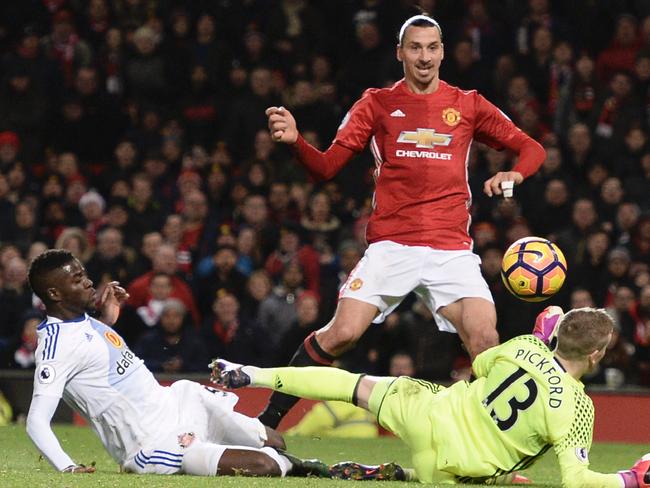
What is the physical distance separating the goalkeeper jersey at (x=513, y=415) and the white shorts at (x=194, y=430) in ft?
3.31

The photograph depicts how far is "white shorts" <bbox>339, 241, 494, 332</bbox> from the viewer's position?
24.8ft

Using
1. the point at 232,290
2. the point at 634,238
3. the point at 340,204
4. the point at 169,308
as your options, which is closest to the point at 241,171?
the point at 340,204

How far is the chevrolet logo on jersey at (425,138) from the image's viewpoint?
7.74 metres

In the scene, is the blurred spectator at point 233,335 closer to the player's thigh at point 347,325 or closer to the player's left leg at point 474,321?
the player's thigh at point 347,325


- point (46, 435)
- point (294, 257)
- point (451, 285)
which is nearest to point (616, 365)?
point (294, 257)

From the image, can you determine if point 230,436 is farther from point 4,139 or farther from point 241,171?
point 4,139

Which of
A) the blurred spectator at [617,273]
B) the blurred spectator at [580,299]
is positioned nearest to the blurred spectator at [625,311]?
the blurred spectator at [617,273]

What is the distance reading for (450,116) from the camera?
7793 mm

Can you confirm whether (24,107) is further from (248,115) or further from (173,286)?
(173,286)

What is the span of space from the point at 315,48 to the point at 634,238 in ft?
14.9

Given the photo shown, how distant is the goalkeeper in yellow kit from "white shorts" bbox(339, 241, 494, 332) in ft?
3.50

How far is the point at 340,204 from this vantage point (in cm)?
1341

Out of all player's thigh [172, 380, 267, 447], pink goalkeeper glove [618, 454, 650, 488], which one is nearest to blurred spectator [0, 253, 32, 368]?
player's thigh [172, 380, 267, 447]

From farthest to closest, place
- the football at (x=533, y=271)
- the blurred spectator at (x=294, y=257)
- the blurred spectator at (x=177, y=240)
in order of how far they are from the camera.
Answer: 1. the blurred spectator at (x=177, y=240)
2. the blurred spectator at (x=294, y=257)
3. the football at (x=533, y=271)
